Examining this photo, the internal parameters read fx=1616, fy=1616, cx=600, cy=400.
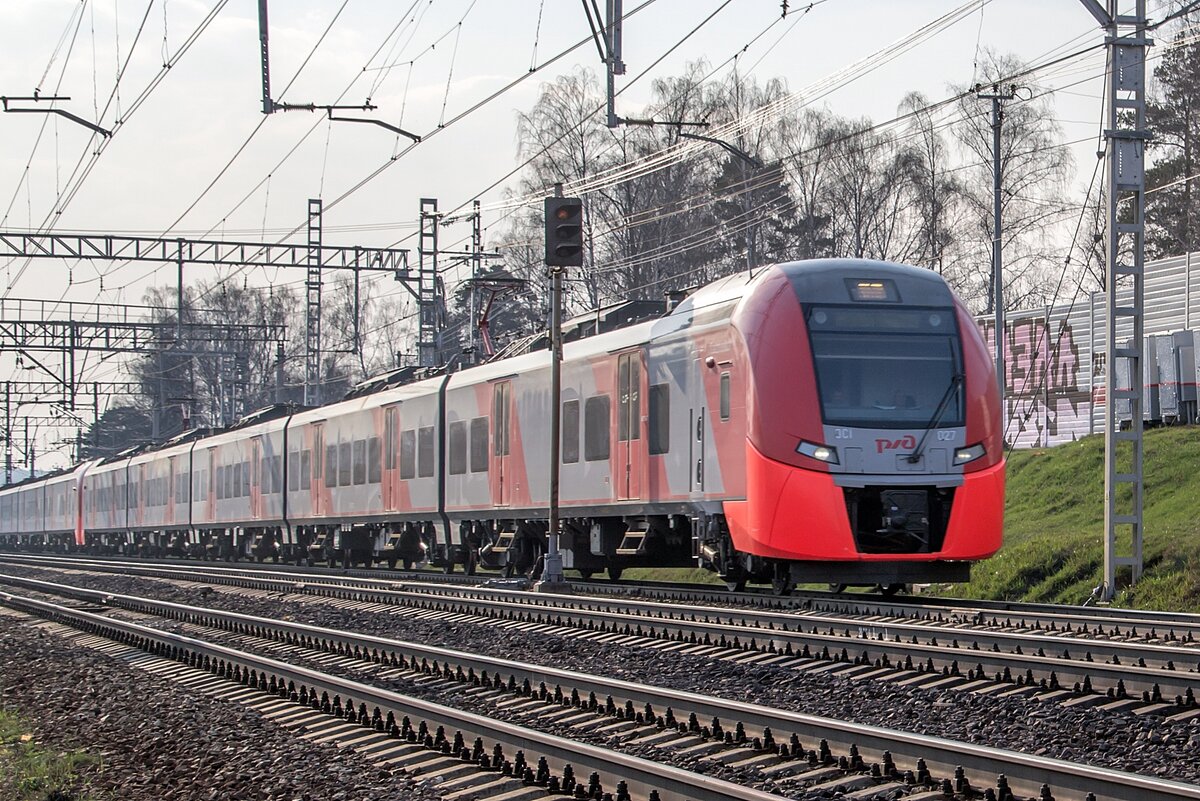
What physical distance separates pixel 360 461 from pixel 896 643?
65.9ft

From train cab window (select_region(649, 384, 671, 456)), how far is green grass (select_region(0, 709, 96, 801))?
849cm

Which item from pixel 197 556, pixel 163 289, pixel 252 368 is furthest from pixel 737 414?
pixel 163 289

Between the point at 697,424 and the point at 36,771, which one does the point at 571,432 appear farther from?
the point at 36,771

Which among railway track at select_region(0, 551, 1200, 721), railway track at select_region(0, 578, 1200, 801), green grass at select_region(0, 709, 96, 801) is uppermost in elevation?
railway track at select_region(0, 551, 1200, 721)

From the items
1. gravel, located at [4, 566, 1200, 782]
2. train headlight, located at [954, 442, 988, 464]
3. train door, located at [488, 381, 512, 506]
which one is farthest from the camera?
train door, located at [488, 381, 512, 506]

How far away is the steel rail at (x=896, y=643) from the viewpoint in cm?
858

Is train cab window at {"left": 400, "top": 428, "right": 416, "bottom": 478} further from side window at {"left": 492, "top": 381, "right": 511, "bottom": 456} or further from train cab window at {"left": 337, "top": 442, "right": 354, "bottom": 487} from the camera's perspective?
side window at {"left": 492, "top": 381, "right": 511, "bottom": 456}

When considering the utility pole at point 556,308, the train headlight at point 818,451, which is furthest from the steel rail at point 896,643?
the utility pole at point 556,308

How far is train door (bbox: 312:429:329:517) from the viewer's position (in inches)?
1250

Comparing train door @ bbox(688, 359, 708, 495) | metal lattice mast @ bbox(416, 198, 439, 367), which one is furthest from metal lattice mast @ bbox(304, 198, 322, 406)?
train door @ bbox(688, 359, 708, 495)

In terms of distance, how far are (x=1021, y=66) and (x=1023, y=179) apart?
11.2 ft

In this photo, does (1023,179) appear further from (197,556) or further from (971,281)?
(197,556)

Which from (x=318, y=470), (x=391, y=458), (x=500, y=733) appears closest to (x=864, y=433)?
(x=500, y=733)

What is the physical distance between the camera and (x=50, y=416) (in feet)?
237
